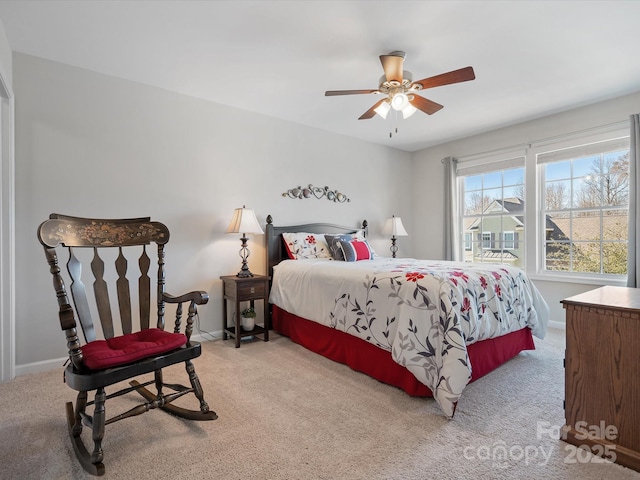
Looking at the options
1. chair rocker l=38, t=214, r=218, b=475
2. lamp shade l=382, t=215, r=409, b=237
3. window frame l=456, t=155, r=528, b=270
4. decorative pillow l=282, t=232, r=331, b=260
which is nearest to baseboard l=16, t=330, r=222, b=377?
chair rocker l=38, t=214, r=218, b=475

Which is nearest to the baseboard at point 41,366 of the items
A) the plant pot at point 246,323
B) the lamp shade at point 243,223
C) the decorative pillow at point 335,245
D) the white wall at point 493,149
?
the plant pot at point 246,323

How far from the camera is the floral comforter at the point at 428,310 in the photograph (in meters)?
1.96

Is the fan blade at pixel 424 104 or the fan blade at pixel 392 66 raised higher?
the fan blade at pixel 392 66

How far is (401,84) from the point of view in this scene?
2.48 m

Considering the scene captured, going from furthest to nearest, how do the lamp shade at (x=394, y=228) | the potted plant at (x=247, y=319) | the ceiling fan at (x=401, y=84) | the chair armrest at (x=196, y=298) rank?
the lamp shade at (x=394, y=228), the potted plant at (x=247, y=319), the ceiling fan at (x=401, y=84), the chair armrest at (x=196, y=298)

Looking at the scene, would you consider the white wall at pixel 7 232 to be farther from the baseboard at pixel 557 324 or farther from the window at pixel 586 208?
the window at pixel 586 208

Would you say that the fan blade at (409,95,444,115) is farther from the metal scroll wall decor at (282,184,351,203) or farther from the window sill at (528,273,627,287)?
the window sill at (528,273,627,287)

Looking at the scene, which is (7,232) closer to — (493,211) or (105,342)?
(105,342)

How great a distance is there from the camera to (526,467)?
1.49m

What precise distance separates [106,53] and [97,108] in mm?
500

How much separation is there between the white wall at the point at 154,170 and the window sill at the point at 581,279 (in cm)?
260

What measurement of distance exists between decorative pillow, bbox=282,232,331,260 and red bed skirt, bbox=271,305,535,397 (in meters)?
0.80

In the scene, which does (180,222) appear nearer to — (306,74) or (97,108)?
(97,108)

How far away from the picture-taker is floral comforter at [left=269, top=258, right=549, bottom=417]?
1.96m
